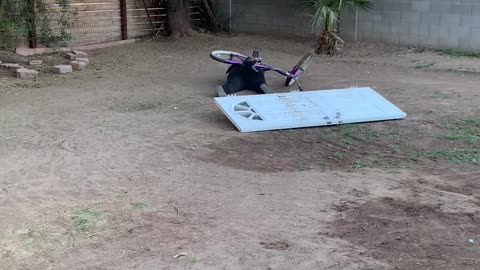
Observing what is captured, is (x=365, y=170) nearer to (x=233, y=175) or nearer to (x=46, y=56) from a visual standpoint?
(x=233, y=175)

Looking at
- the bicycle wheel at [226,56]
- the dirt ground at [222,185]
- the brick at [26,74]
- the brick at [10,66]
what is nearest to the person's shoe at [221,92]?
the dirt ground at [222,185]

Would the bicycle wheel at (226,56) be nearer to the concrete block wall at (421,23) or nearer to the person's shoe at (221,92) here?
the person's shoe at (221,92)

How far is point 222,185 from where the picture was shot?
4984 mm

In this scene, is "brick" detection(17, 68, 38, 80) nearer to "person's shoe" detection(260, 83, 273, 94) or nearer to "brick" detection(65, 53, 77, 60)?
"brick" detection(65, 53, 77, 60)

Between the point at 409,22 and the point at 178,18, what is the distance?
571cm

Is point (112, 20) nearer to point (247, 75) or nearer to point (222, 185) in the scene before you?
point (247, 75)

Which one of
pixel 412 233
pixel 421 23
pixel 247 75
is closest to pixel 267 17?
pixel 421 23

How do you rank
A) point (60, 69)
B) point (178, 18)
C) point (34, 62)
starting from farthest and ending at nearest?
point (178, 18) → point (34, 62) → point (60, 69)

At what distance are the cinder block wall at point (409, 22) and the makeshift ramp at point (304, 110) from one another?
5.29 m

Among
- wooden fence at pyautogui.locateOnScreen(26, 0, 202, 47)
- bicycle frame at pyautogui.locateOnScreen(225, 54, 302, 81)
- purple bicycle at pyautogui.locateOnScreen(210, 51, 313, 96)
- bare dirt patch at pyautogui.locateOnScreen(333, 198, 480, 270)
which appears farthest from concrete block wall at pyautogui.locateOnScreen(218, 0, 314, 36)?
bare dirt patch at pyautogui.locateOnScreen(333, 198, 480, 270)

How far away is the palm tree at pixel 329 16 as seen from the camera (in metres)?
11.9

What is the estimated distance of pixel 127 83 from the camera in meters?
9.77

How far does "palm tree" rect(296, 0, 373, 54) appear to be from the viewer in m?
11.9

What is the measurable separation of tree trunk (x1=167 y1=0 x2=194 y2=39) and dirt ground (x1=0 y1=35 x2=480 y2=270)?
568 cm
